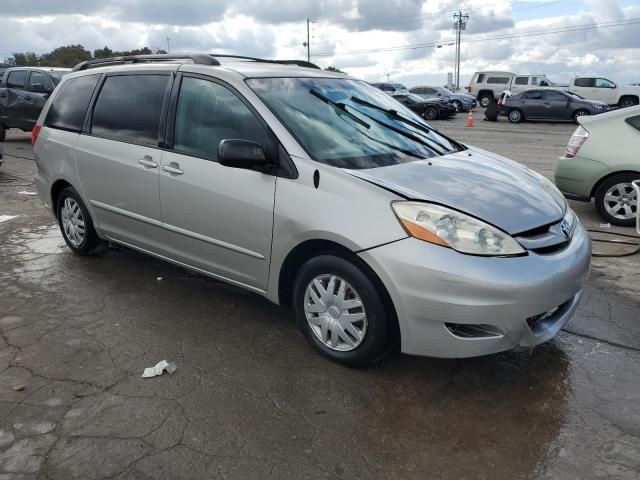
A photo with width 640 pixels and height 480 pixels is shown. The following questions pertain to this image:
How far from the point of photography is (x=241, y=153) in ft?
11.1

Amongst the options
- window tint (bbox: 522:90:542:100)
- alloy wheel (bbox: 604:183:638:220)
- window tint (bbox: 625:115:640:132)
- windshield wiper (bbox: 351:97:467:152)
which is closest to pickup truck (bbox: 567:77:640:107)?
window tint (bbox: 522:90:542:100)

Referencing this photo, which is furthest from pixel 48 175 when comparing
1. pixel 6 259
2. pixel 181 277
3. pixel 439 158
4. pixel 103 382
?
pixel 439 158

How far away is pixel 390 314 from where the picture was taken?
312 centimetres

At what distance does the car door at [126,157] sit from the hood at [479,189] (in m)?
1.75

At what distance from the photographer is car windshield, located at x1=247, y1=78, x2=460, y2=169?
3535mm

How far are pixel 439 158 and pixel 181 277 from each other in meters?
2.42

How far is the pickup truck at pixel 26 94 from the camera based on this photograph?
13727 millimetres

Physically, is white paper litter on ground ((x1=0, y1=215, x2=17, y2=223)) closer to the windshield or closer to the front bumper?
the front bumper

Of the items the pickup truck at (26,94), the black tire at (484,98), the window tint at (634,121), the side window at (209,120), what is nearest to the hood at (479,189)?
the side window at (209,120)

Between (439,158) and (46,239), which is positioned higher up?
(439,158)

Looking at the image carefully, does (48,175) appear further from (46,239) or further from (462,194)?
(462,194)

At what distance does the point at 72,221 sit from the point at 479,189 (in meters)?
3.76

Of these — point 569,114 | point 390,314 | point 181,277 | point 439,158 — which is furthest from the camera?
point 569,114

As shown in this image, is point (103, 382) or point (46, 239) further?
point (46, 239)
